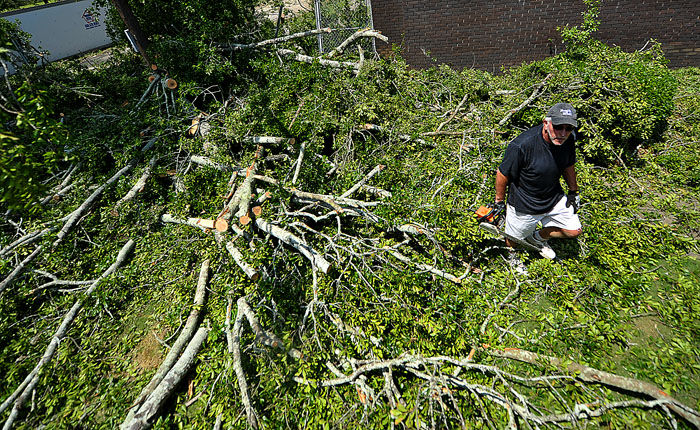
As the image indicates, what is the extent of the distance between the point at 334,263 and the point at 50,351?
10.3ft

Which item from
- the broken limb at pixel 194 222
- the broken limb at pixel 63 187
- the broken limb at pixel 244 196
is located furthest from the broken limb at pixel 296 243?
the broken limb at pixel 63 187

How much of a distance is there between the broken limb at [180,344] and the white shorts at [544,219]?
11.6ft

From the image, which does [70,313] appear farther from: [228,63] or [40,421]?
[228,63]

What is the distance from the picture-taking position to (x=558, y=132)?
2891 mm

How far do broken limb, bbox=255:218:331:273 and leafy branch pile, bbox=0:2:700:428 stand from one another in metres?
0.02

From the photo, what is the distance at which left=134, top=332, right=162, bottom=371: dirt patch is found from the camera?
3.45 meters

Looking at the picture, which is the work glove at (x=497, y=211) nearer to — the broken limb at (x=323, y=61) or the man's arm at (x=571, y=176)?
the man's arm at (x=571, y=176)

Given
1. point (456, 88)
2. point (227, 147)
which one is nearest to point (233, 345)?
point (227, 147)

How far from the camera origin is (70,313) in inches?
147

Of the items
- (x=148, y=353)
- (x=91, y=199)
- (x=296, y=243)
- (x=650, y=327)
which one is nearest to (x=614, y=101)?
(x=650, y=327)

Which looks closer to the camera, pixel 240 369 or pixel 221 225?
pixel 240 369

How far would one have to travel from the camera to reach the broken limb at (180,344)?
292cm

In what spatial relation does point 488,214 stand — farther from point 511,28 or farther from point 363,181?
point 511,28

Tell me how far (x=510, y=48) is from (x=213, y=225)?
8.20m
